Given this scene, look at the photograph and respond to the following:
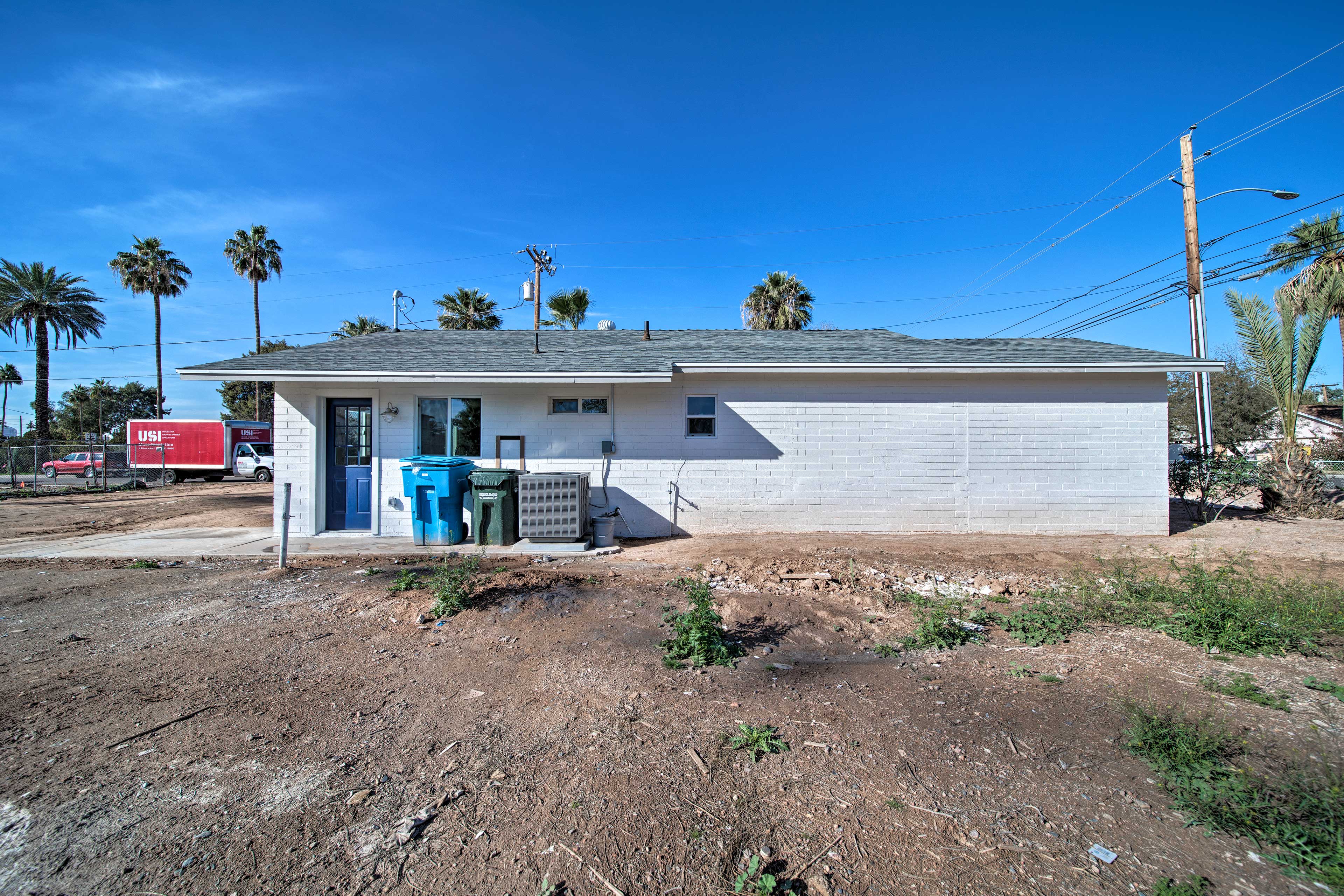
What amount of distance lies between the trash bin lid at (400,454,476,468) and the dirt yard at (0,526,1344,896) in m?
3.10

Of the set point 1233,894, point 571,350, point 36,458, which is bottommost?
point 1233,894

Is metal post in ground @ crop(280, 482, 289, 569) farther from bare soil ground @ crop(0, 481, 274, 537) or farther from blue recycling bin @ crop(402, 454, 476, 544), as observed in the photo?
bare soil ground @ crop(0, 481, 274, 537)

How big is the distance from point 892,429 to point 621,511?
472 centimetres

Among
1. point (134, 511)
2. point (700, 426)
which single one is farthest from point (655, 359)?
point (134, 511)

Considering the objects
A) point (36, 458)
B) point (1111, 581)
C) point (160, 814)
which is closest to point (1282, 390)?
point (1111, 581)

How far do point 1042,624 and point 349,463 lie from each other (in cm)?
965

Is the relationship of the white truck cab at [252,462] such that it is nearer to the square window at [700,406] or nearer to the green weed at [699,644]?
the square window at [700,406]

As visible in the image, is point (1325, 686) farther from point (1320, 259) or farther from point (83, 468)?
point (83, 468)

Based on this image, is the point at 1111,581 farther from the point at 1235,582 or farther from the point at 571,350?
the point at 571,350

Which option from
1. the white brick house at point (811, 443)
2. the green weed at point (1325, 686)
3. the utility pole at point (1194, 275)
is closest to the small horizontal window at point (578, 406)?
the white brick house at point (811, 443)

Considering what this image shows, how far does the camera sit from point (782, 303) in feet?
71.8

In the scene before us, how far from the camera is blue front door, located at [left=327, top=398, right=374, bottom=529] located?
29.8 feet

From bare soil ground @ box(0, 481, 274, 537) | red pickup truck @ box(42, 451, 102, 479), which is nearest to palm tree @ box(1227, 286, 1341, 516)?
bare soil ground @ box(0, 481, 274, 537)

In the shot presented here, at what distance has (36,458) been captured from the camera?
19500 mm
